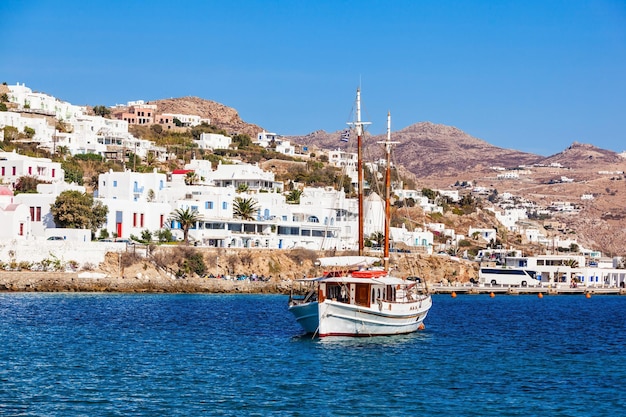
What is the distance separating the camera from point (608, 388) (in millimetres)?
34531

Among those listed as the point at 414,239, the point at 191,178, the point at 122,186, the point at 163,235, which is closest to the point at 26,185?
the point at 122,186

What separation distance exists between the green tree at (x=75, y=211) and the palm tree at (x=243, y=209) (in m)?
15.1

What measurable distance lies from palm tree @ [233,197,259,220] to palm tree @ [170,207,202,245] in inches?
203

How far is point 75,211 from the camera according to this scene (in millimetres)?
82750

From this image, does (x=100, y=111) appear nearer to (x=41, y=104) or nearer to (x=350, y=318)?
(x=41, y=104)

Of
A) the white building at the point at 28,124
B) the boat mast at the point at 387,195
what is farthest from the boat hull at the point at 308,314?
the white building at the point at 28,124

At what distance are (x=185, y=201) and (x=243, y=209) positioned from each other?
18.4 feet

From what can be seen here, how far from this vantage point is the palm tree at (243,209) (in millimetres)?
95438

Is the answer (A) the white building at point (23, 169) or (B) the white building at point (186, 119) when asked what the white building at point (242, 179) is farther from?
(B) the white building at point (186, 119)

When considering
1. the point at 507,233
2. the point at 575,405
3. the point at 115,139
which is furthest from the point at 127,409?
the point at 507,233

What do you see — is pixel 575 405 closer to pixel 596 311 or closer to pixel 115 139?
pixel 596 311

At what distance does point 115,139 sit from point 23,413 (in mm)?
105592

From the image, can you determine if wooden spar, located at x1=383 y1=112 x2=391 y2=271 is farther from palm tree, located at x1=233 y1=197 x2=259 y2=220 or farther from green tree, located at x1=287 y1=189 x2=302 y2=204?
green tree, located at x1=287 y1=189 x2=302 y2=204

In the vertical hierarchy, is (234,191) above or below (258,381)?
above
